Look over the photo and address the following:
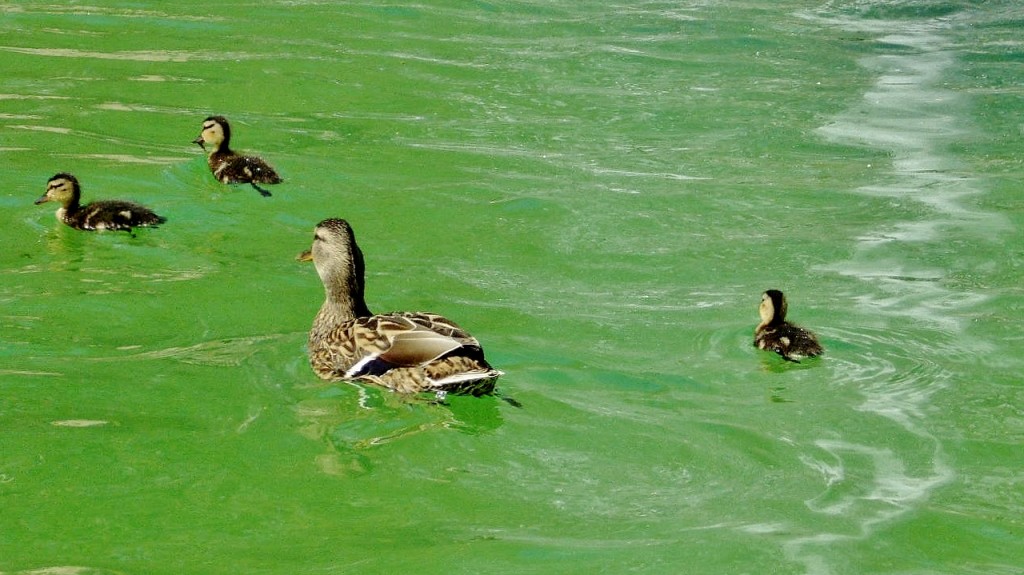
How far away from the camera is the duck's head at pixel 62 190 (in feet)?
27.8

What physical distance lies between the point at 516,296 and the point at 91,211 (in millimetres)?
2239

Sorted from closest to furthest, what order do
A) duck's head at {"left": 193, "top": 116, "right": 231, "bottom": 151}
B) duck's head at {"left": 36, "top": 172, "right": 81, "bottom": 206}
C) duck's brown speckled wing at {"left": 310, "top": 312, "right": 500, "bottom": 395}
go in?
duck's brown speckled wing at {"left": 310, "top": 312, "right": 500, "bottom": 395}, duck's head at {"left": 36, "top": 172, "right": 81, "bottom": 206}, duck's head at {"left": 193, "top": 116, "right": 231, "bottom": 151}

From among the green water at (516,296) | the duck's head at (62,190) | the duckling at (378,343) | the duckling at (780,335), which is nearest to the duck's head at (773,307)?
the duckling at (780,335)

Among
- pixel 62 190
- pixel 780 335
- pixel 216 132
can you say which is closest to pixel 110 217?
pixel 62 190

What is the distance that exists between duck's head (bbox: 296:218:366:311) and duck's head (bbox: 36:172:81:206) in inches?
83.2

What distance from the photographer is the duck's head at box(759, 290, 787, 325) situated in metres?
7.12

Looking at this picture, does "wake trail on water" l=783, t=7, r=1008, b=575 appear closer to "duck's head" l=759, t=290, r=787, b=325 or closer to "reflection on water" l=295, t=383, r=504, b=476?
"duck's head" l=759, t=290, r=787, b=325

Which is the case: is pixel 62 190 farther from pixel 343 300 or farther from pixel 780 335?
pixel 780 335

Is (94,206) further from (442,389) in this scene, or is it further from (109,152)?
(442,389)

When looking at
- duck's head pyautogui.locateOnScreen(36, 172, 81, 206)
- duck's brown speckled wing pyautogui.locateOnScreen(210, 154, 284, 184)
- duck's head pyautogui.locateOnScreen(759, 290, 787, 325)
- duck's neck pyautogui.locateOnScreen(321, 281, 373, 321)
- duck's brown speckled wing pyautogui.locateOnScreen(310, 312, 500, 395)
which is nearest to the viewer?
duck's brown speckled wing pyautogui.locateOnScreen(310, 312, 500, 395)

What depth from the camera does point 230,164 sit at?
30.2 feet

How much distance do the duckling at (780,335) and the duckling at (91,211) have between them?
318cm

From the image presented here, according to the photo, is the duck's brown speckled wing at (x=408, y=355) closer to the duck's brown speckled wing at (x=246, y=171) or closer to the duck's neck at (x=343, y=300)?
the duck's neck at (x=343, y=300)

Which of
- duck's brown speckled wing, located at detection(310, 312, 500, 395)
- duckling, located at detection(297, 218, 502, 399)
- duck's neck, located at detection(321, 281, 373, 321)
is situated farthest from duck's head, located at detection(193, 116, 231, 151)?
duck's brown speckled wing, located at detection(310, 312, 500, 395)
